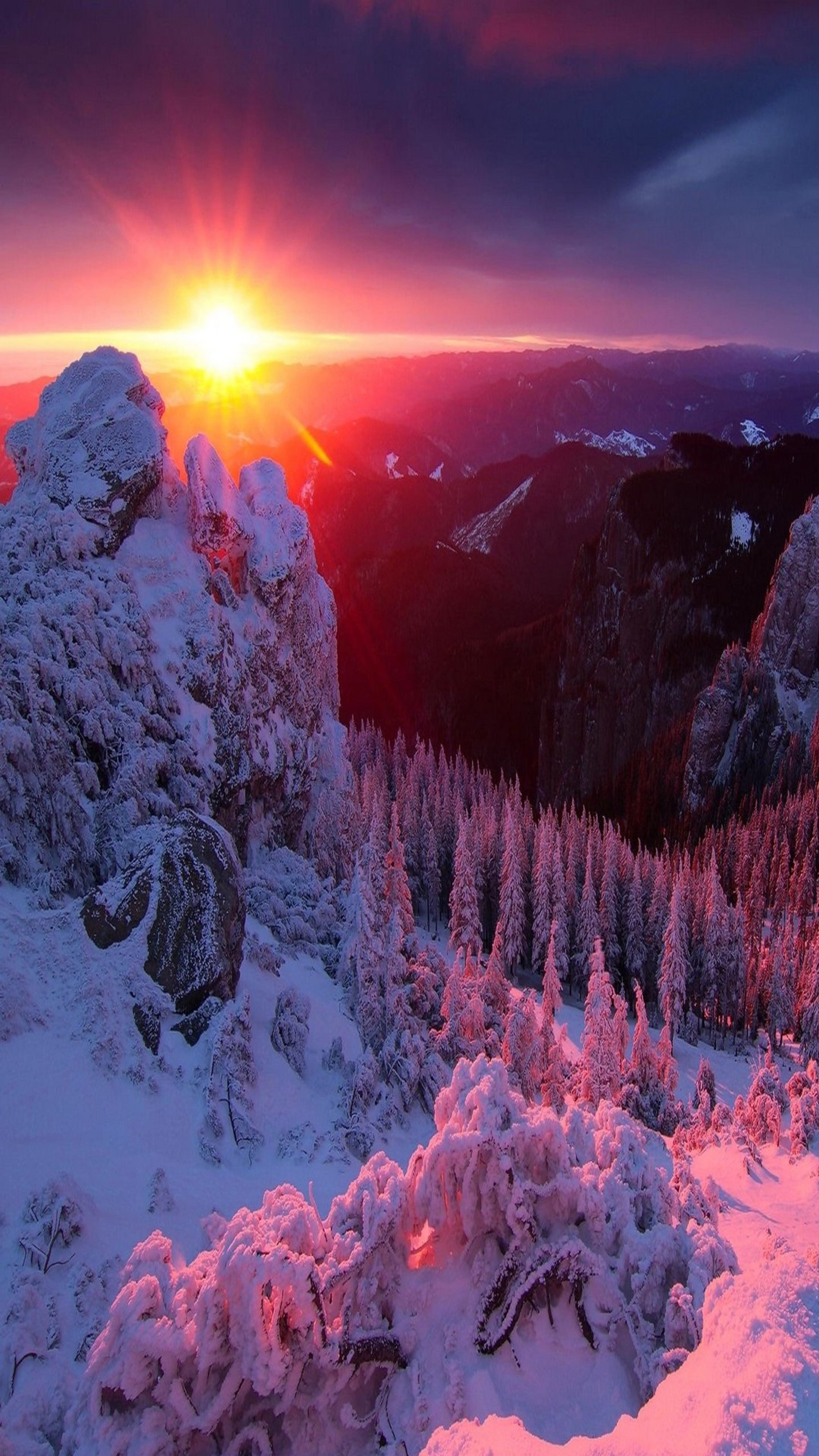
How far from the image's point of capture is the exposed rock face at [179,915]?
24938 mm

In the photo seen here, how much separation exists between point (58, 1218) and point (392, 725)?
158 m

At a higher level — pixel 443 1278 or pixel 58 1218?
pixel 443 1278

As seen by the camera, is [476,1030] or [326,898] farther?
[326,898]

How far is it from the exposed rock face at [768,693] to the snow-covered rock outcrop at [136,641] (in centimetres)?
6432

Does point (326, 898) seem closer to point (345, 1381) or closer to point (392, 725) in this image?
point (345, 1381)

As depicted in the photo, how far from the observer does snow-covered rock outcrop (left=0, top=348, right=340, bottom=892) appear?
29781mm

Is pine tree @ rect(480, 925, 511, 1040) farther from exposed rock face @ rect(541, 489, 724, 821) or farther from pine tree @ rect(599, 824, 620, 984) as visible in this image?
exposed rock face @ rect(541, 489, 724, 821)

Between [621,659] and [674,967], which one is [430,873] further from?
[621,659]

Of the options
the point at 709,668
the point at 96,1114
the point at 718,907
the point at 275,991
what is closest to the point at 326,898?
the point at 275,991

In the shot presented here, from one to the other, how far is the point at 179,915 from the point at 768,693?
8894 centimetres

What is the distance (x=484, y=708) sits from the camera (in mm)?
169500

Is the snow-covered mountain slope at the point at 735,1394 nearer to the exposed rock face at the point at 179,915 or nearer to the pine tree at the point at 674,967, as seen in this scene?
the exposed rock face at the point at 179,915


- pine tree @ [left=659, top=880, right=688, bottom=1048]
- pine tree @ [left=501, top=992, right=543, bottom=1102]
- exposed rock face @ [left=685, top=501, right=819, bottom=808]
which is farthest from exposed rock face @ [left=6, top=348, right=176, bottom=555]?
exposed rock face @ [left=685, top=501, right=819, bottom=808]

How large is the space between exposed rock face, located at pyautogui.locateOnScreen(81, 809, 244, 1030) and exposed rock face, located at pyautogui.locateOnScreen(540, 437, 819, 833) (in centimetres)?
9357
